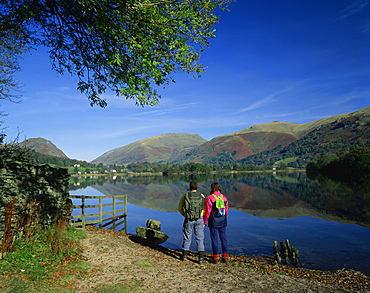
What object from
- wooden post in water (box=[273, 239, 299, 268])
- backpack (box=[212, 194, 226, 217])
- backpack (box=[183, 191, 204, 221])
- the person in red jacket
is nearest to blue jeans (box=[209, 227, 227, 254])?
the person in red jacket

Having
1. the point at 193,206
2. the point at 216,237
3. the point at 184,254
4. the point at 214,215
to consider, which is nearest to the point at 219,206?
the point at 214,215

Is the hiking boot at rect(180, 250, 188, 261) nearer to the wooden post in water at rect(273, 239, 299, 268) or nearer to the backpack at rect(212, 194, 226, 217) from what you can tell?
the backpack at rect(212, 194, 226, 217)

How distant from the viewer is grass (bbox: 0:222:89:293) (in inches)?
255

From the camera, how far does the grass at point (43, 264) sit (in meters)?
6.49

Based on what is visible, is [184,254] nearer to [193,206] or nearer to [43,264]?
[193,206]

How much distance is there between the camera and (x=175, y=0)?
822cm

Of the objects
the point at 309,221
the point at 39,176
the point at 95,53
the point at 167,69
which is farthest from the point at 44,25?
the point at 309,221

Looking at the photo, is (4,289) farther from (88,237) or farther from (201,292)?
(88,237)

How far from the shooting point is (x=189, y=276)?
830 cm

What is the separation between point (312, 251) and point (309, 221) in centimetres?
1142

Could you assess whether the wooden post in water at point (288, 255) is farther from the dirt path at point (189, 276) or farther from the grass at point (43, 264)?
the grass at point (43, 264)

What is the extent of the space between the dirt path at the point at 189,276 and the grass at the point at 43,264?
20.3 inches

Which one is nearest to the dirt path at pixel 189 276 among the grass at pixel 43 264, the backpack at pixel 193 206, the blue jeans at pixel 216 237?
the grass at pixel 43 264

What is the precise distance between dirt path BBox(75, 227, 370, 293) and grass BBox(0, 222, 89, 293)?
1.69ft
